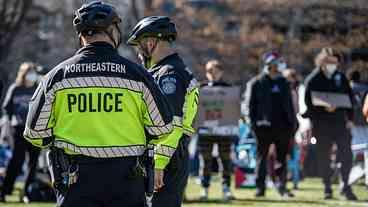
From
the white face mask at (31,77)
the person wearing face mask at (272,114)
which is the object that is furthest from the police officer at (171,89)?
the person wearing face mask at (272,114)

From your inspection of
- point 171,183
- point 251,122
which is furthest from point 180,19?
point 171,183

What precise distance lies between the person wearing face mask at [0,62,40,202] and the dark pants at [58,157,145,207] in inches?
361

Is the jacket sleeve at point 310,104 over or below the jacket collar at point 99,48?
over

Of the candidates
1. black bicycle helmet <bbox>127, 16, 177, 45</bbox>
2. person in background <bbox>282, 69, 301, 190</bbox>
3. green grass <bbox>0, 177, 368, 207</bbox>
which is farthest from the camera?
person in background <bbox>282, 69, 301, 190</bbox>

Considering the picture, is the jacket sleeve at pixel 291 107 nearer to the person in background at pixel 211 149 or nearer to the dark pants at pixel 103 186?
the person in background at pixel 211 149

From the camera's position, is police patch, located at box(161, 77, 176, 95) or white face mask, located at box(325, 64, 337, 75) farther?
white face mask, located at box(325, 64, 337, 75)

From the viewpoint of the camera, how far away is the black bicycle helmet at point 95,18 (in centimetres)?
589

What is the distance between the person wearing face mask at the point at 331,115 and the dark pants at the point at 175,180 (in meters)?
A: 7.53

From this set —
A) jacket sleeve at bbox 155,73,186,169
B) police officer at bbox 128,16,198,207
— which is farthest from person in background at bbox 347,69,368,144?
jacket sleeve at bbox 155,73,186,169

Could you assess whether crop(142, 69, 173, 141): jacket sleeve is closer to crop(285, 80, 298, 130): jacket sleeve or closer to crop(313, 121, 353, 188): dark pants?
crop(313, 121, 353, 188): dark pants

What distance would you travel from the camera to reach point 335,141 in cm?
1498

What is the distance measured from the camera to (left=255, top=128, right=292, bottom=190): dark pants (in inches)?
602

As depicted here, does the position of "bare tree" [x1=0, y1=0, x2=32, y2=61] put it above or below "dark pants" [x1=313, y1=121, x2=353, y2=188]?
above

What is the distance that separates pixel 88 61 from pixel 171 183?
1.70m
